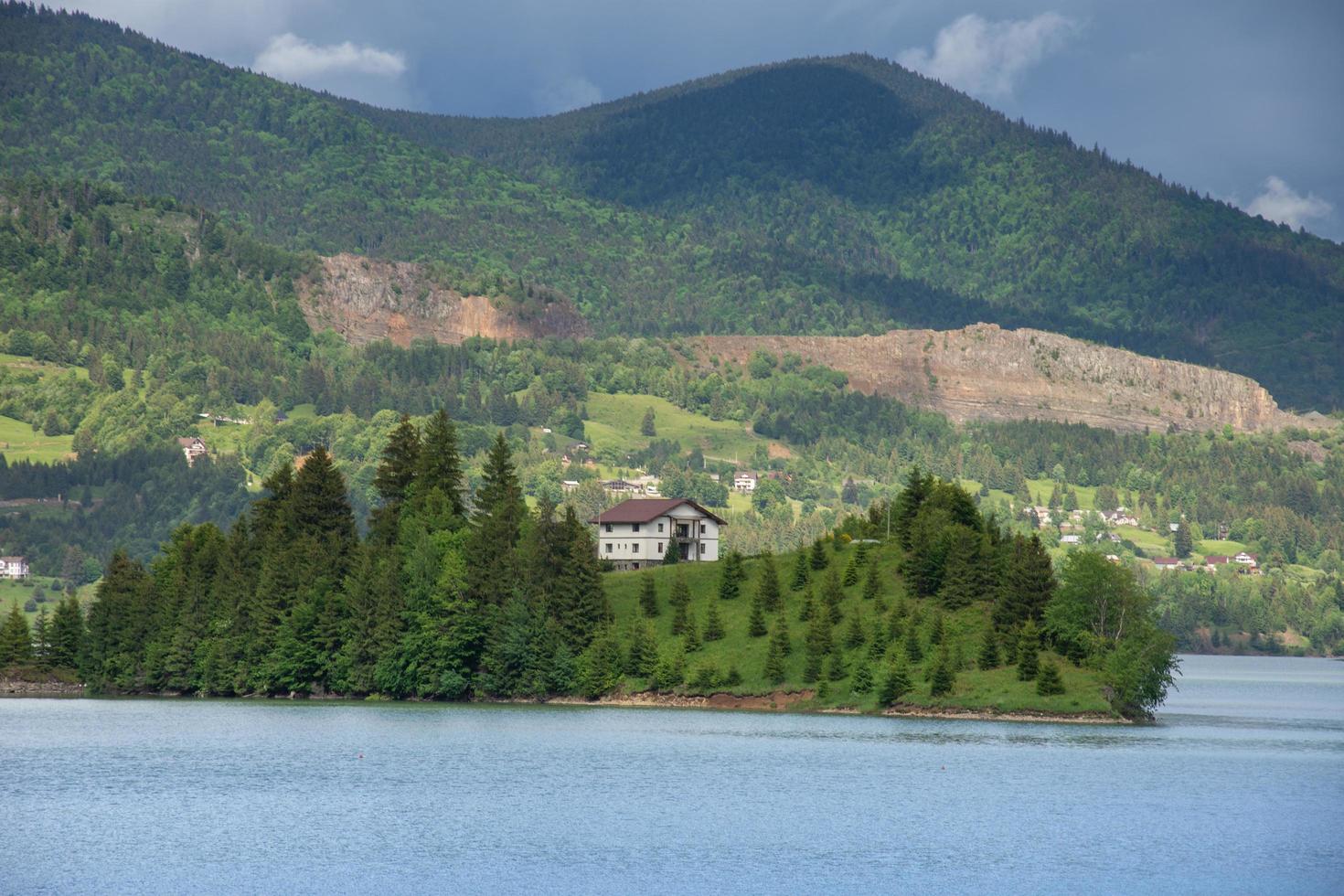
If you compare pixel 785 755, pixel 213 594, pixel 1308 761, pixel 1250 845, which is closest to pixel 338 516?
pixel 213 594

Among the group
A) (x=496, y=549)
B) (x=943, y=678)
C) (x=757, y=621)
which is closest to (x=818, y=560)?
(x=757, y=621)

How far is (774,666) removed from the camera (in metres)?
150

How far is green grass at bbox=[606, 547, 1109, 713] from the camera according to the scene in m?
141

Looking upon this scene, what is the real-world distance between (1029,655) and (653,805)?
57771 mm

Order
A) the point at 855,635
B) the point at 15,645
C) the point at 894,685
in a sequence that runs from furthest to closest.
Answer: the point at 15,645
the point at 855,635
the point at 894,685

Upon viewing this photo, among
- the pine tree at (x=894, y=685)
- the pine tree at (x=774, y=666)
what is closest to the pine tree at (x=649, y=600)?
the pine tree at (x=774, y=666)

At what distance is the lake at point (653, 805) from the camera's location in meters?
73.8

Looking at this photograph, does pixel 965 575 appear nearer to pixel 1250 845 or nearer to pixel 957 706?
pixel 957 706

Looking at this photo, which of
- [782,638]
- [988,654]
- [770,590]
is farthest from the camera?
[770,590]

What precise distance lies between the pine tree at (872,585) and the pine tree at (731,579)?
13.2 meters

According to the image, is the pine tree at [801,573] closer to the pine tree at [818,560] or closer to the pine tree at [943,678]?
the pine tree at [818,560]

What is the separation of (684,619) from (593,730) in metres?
30.4

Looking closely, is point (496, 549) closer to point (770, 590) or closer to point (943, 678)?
point (770, 590)

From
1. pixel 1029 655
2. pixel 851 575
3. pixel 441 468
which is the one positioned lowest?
pixel 1029 655
